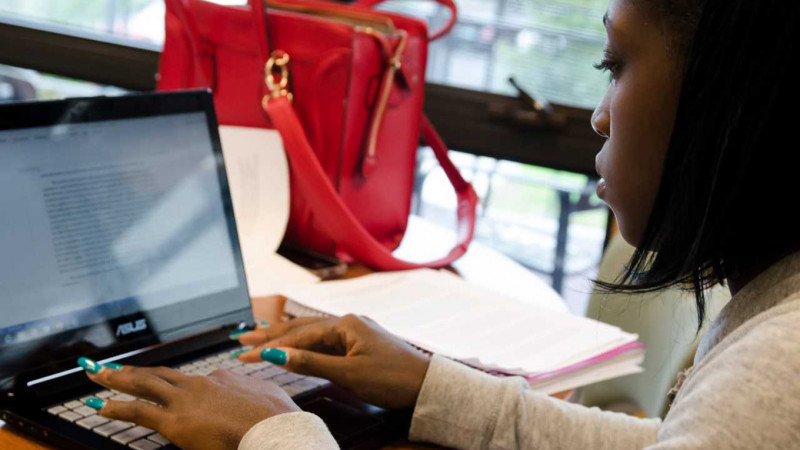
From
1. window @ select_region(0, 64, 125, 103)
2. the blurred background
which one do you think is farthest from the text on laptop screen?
window @ select_region(0, 64, 125, 103)

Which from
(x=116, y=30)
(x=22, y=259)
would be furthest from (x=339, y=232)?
(x=116, y=30)

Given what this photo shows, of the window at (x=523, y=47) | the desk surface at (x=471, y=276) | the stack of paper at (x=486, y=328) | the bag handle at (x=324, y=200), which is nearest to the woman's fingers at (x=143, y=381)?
the desk surface at (x=471, y=276)

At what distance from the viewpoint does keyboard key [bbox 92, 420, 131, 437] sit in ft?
2.52

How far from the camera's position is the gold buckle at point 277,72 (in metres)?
1.40

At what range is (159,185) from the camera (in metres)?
0.98

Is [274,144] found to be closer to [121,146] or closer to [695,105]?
[121,146]

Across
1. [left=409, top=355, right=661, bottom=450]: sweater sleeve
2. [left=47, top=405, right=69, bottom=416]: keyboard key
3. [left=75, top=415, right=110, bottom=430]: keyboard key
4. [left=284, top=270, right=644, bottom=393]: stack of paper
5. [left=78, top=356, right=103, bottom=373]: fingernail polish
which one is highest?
[left=78, top=356, right=103, bottom=373]: fingernail polish

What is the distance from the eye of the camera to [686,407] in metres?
0.60

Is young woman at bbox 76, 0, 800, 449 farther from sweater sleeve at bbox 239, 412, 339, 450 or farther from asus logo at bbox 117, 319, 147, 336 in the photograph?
asus logo at bbox 117, 319, 147, 336

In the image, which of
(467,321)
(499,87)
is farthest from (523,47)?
(467,321)

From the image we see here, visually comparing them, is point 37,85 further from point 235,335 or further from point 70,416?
point 70,416

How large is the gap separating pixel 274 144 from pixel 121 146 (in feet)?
1.61

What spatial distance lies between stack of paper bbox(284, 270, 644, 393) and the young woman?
0.13 metres

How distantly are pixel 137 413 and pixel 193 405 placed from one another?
0.15 ft
